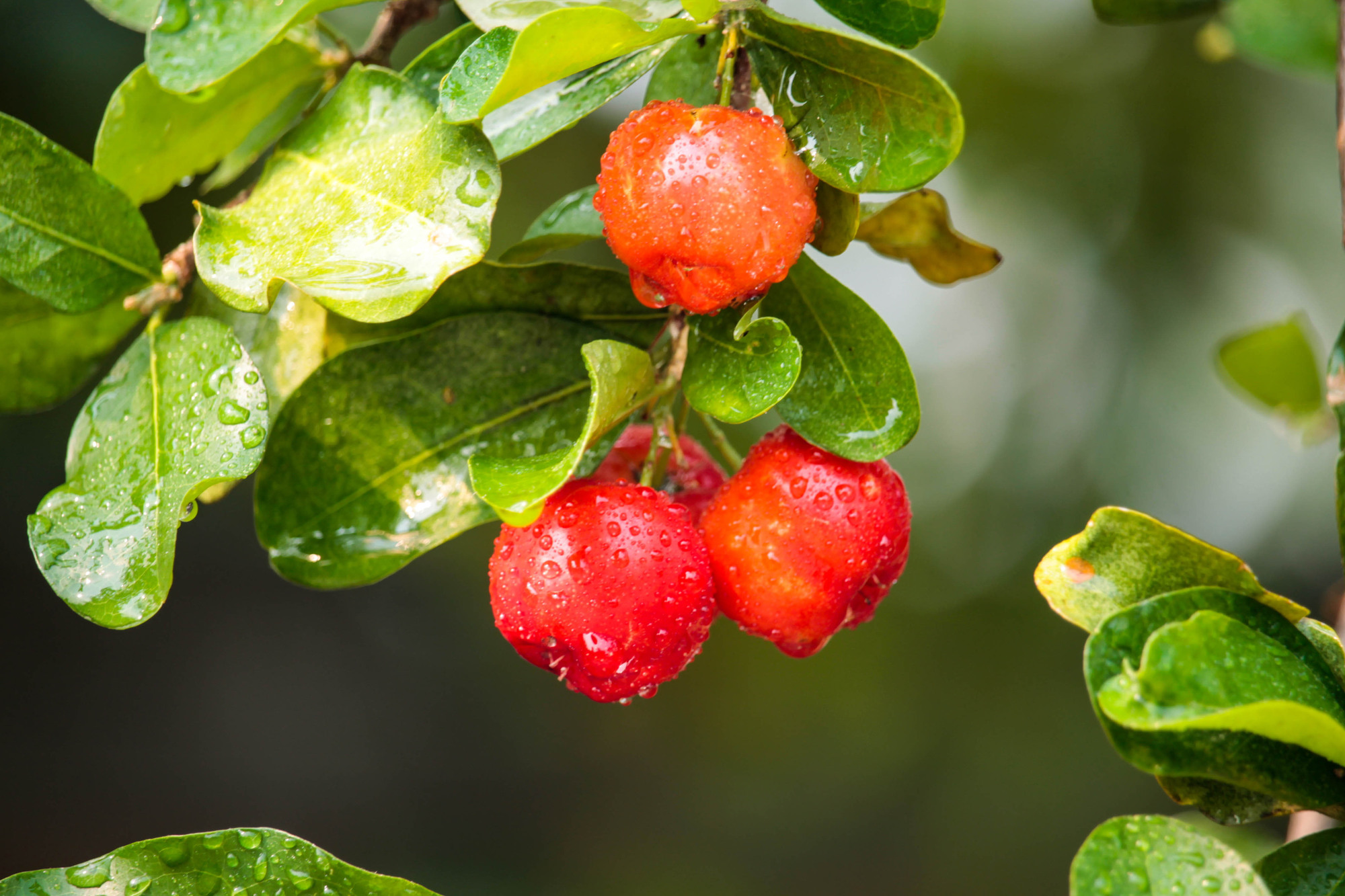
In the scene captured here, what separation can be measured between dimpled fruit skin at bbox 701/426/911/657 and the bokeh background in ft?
6.64

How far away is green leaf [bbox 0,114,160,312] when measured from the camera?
2.37 ft

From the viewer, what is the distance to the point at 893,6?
0.64m

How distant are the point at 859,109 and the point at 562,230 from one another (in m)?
0.28

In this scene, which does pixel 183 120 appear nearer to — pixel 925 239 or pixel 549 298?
pixel 549 298

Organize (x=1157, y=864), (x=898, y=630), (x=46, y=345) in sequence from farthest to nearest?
(x=898, y=630)
(x=46, y=345)
(x=1157, y=864)

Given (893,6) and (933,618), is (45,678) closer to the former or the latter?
(933,618)

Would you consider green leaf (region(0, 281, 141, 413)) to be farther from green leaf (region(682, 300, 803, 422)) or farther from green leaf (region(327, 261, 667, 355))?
green leaf (region(682, 300, 803, 422))

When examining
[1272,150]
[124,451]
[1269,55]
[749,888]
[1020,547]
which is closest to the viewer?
[124,451]

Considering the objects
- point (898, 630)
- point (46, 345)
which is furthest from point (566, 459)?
point (898, 630)

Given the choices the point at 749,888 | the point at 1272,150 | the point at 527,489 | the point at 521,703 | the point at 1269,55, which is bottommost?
the point at 749,888

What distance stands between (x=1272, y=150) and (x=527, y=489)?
153 inches

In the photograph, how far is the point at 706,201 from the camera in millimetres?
620

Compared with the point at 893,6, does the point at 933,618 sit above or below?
below

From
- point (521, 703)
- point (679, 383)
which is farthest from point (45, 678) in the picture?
point (679, 383)
